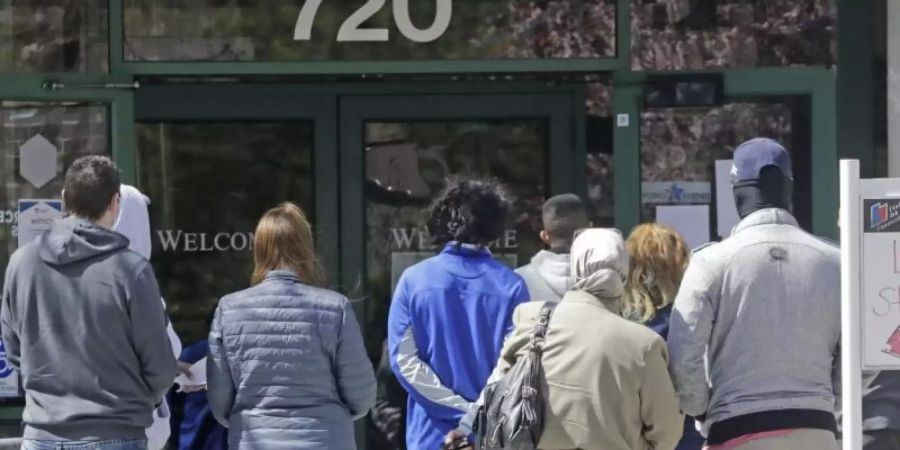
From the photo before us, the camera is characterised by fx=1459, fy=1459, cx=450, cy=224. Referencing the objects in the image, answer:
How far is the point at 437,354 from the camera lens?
5090mm

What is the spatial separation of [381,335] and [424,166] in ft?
2.92

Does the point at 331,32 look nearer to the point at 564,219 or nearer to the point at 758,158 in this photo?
the point at 564,219

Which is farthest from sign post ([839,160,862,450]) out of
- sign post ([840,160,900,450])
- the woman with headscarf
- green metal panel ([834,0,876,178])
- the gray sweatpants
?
green metal panel ([834,0,876,178])

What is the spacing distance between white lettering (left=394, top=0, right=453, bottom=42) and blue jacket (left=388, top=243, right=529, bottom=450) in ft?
7.65

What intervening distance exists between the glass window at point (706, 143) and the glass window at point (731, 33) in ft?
0.75

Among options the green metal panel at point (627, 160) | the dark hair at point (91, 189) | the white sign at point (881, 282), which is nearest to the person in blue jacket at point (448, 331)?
the dark hair at point (91, 189)

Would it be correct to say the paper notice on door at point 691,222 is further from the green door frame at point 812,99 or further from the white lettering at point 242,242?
the white lettering at point 242,242

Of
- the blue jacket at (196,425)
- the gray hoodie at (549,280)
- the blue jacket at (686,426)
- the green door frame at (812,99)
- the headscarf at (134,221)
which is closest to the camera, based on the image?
the blue jacket at (686,426)

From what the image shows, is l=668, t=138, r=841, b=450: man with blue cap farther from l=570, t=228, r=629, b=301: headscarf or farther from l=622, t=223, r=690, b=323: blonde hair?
l=622, t=223, r=690, b=323: blonde hair

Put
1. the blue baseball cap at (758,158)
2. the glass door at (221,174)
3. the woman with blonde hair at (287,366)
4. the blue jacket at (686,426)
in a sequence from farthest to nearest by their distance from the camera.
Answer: the glass door at (221,174) → the blue jacket at (686,426) → the woman with blonde hair at (287,366) → the blue baseball cap at (758,158)

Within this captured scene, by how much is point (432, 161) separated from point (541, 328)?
3151 millimetres

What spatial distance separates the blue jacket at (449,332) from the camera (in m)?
5.07

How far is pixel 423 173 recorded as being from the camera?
7.40 meters

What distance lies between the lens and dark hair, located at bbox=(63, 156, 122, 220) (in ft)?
15.5
